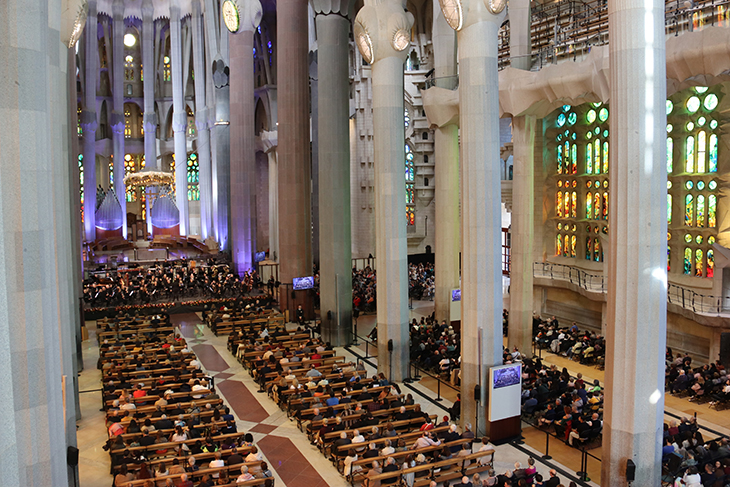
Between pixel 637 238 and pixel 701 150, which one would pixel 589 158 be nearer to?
pixel 701 150

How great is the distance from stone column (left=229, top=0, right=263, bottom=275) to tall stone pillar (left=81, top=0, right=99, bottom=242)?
53.4 feet

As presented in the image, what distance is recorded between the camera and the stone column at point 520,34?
20062mm

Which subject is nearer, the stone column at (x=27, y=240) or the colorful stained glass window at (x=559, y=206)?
the stone column at (x=27, y=240)

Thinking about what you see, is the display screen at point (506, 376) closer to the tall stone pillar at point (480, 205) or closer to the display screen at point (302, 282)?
the tall stone pillar at point (480, 205)

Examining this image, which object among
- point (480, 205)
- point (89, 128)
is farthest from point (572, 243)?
point (89, 128)

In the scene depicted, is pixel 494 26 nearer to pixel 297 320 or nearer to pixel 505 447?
pixel 505 447

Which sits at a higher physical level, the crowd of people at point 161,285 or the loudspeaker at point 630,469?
the crowd of people at point 161,285

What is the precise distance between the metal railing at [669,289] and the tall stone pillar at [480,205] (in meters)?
8.63

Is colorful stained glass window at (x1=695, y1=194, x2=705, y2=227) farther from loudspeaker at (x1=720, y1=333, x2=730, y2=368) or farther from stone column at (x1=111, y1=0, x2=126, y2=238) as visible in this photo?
stone column at (x1=111, y1=0, x2=126, y2=238)

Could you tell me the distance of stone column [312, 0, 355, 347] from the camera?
22359 mm

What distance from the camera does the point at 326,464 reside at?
1241 centimetres

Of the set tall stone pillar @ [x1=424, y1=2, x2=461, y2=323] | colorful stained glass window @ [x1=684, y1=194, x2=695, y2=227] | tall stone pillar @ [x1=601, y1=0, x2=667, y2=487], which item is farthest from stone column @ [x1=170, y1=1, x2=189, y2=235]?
tall stone pillar @ [x1=601, y1=0, x2=667, y2=487]

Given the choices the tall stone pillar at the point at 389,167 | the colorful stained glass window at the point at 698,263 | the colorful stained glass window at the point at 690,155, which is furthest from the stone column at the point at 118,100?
the colorful stained glass window at the point at 698,263

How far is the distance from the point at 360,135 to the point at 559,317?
54.2 ft
